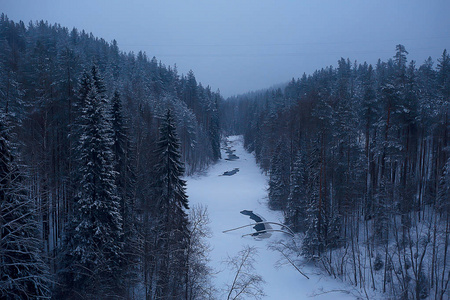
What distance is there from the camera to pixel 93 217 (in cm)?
1384

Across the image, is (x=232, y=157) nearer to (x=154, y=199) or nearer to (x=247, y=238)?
(x=247, y=238)

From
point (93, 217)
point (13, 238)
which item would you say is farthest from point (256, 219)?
point (13, 238)

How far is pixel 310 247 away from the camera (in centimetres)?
2170

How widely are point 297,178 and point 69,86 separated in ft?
78.7

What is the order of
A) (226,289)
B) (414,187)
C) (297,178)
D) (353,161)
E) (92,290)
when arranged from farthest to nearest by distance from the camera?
(297,178) → (353,161) → (414,187) → (226,289) → (92,290)

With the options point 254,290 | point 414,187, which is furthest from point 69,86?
point 414,187

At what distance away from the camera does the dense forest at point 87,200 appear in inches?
367

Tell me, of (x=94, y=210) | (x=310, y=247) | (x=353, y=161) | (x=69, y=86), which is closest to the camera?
(x=94, y=210)

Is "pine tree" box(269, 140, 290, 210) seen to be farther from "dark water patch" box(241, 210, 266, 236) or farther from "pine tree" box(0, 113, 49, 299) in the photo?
"pine tree" box(0, 113, 49, 299)

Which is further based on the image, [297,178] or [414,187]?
[297,178]

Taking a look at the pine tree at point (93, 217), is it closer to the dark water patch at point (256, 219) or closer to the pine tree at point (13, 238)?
the pine tree at point (13, 238)

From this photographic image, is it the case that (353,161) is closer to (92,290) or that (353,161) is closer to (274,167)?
(274,167)

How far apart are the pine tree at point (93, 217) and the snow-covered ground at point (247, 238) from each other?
8.20 m

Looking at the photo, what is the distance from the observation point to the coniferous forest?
41.7 feet
